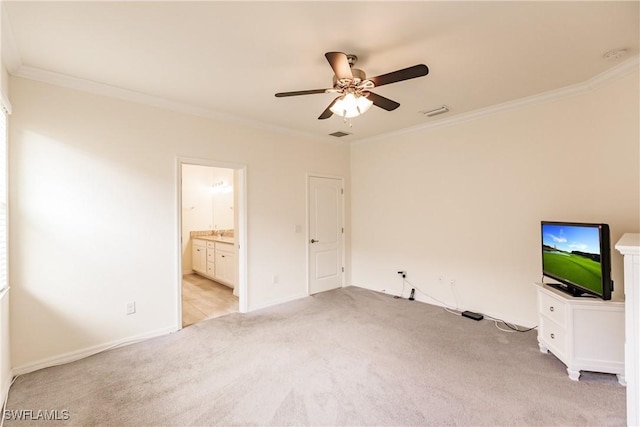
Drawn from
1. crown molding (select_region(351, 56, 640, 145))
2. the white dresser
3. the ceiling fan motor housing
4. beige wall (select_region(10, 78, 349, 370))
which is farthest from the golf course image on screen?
beige wall (select_region(10, 78, 349, 370))

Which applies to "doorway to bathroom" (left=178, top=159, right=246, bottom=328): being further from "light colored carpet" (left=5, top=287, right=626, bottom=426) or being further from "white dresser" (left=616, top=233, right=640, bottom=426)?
"white dresser" (left=616, top=233, right=640, bottom=426)

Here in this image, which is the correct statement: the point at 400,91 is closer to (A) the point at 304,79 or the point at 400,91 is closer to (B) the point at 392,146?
(A) the point at 304,79

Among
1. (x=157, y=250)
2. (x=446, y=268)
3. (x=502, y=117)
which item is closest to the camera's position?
(x=157, y=250)

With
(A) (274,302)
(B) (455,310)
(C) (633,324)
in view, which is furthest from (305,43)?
(B) (455,310)

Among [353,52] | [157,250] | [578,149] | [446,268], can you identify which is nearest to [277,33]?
[353,52]

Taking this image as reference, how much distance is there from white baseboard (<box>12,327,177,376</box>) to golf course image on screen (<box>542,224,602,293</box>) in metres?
4.09

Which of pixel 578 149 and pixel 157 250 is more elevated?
pixel 578 149

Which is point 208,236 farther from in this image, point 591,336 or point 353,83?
point 591,336

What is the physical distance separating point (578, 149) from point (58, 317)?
17.5ft

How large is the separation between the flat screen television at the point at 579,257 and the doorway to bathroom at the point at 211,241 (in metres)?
3.49

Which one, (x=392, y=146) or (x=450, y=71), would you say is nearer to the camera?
(x=450, y=71)

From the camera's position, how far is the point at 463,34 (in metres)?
2.06

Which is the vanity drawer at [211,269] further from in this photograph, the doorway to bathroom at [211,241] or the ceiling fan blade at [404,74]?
the ceiling fan blade at [404,74]

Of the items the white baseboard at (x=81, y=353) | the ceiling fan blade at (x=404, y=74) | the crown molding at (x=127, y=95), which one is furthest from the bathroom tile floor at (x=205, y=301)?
the ceiling fan blade at (x=404, y=74)
